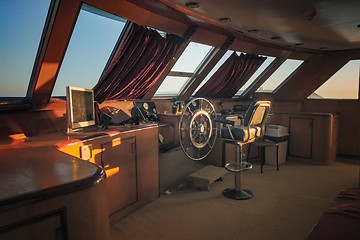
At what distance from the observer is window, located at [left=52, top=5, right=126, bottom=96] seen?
8.21 feet

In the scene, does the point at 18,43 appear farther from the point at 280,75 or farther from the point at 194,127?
the point at 280,75

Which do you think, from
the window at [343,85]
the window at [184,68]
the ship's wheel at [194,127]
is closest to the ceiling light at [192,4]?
the ship's wheel at [194,127]

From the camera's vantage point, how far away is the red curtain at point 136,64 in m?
2.81

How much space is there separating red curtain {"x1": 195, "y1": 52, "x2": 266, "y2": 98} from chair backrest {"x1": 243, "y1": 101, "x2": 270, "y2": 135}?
4.92ft

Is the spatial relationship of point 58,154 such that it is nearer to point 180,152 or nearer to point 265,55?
point 180,152

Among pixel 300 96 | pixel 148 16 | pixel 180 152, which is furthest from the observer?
pixel 300 96

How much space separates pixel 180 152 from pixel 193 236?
133cm

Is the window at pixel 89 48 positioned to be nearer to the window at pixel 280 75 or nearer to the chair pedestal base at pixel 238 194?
the chair pedestal base at pixel 238 194

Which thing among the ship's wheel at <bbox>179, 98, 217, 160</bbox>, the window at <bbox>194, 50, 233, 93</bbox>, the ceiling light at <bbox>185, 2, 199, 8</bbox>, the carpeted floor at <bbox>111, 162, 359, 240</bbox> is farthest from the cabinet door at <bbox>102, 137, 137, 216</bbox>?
the window at <bbox>194, 50, 233, 93</bbox>

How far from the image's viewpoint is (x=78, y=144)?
1.96 meters

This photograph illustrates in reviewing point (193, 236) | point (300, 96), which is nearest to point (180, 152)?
point (193, 236)

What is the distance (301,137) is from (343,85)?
1356mm

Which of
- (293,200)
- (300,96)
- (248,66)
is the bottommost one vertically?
(293,200)

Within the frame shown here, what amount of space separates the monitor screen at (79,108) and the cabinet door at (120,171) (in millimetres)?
294
